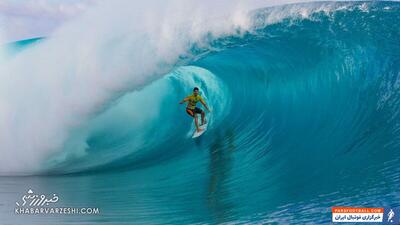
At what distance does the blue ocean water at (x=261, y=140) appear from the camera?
4.04 m

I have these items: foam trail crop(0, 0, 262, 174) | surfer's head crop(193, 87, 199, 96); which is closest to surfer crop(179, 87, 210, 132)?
surfer's head crop(193, 87, 199, 96)

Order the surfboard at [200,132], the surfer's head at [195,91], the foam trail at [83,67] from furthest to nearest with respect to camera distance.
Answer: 1. the surfboard at [200,132]
2. the surfer's head at [195,91]
3. the foam trail at [83,67]

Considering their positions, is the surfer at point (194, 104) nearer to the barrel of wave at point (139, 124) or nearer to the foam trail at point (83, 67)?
the barrel of wave at point (139, 124)

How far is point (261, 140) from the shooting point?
186 inches

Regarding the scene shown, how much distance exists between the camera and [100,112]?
15.1ft

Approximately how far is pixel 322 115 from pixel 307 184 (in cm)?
93

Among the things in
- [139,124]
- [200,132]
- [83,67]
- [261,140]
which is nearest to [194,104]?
[200,132]

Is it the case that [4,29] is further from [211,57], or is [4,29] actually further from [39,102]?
[211,57]

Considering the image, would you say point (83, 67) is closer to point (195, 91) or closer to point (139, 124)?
point (139, 124)

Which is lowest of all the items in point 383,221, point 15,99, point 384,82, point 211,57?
point 383,221

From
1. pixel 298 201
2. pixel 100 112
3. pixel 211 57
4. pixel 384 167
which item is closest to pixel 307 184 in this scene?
pixel 298 201

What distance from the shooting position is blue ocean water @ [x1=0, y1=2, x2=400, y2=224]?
159 inches

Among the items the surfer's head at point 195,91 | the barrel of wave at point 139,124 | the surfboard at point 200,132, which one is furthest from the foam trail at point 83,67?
the surfboard at point 200,132

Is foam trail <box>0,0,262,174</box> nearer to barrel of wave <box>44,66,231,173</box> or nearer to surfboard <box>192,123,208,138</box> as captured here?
barrel of wave <box>44,66,231,173</box>
